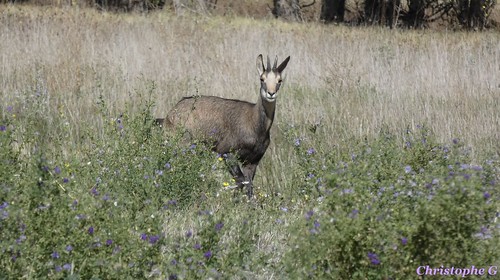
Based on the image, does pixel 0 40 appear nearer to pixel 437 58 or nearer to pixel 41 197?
pixel 437 58

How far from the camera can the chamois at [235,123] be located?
25.9ft

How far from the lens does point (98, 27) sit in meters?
14.7

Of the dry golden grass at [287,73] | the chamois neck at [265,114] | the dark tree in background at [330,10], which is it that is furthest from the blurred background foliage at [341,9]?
the chamois neck at [265,114]

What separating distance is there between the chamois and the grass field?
0.23 m

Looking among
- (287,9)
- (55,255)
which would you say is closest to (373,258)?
(55,255)

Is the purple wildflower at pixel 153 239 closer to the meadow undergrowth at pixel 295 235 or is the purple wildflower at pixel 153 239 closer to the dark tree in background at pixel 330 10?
the meadow undergrowth at pixel 295 235

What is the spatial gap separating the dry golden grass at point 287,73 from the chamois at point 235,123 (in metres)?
0.26

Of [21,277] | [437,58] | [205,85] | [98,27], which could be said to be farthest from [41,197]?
[98,27]

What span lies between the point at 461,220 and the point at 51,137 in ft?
17.7

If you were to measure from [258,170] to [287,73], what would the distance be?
3.64 m

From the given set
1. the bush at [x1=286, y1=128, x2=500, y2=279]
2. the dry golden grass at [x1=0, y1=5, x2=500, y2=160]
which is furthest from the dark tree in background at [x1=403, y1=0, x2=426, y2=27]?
the bush at [x1=286, y1=128, x2=500, y2=279]

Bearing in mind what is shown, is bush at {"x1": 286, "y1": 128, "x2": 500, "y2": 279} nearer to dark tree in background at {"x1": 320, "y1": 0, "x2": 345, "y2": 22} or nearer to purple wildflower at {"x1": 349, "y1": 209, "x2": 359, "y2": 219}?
purple wildflower at {"x1": 349, "y1": 209, "x2": 359, "y2": 219}

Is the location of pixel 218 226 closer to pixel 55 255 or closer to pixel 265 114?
pixel 55 255

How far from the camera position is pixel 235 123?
26.7 ft
